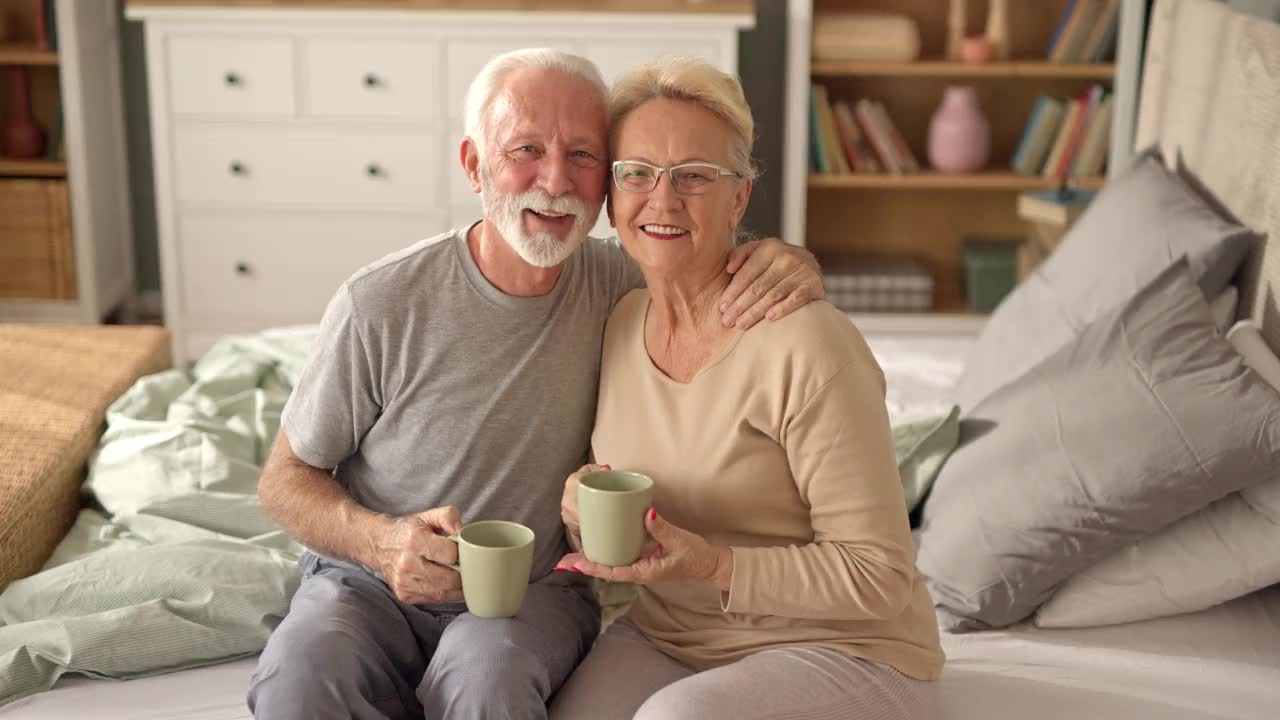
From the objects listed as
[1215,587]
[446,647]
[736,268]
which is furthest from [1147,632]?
[446,647]

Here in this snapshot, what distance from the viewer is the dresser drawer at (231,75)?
408cm

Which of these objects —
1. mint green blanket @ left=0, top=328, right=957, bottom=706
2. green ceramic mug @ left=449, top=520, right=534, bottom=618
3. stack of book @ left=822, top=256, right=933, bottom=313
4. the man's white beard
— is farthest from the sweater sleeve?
Answer: stack of book @ left=822, top=256, right=933, bottom=313

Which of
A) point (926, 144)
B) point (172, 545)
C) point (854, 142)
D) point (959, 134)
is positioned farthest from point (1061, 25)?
point (172, 545)

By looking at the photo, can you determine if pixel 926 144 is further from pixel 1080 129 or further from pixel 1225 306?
pixel 1225 306

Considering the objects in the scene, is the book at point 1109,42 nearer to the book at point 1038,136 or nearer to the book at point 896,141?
the book at point 1038,136

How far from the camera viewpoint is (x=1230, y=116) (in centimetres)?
238

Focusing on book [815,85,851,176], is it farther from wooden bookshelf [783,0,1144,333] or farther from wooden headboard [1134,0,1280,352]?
wooden headboard [1134,0,1280,352]

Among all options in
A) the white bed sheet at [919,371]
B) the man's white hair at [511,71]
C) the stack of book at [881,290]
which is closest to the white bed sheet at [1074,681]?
the white bed sheet at [919,371]

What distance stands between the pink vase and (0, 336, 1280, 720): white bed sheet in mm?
2430

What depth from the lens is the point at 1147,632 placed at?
73.5 inches

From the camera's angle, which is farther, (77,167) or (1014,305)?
(77,167)

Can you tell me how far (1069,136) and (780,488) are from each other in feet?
9.51

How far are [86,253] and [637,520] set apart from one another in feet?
10.9

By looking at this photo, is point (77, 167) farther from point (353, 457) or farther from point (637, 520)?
point (637, 520)
